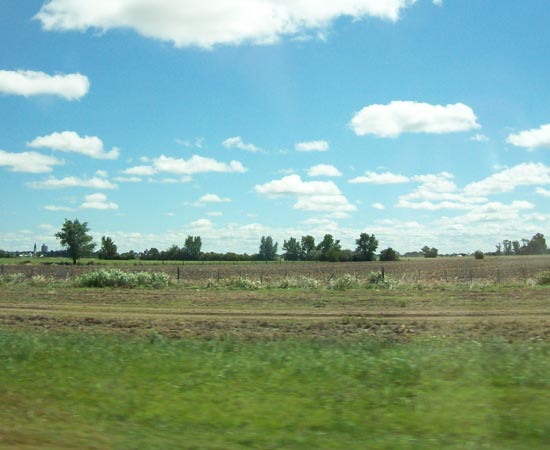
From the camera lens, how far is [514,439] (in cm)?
783

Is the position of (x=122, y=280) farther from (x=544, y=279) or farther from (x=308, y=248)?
(x=308, y=248)

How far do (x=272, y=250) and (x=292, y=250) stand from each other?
4601 millimetres

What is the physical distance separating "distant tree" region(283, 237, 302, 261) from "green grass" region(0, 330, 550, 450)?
5056 inches

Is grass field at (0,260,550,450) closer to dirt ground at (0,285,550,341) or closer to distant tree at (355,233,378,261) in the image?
dirt ground at (0,285,550,341)

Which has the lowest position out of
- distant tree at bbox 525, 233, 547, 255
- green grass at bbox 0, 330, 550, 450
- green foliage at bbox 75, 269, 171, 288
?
green grass at bbox 0, 330, 550, 450

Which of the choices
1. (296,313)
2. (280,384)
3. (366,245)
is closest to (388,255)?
(366,245)

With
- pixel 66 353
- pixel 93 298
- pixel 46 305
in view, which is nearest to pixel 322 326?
pixel 66 353

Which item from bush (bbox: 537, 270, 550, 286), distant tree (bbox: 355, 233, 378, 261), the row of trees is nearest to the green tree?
the row of trees

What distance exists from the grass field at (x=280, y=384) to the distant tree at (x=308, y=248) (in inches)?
4687

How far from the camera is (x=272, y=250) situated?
478 ft

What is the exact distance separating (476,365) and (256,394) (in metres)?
4.06

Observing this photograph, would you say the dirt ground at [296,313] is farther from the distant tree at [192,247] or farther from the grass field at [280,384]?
the distant tree at [192,247]

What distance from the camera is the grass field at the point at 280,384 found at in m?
8.12

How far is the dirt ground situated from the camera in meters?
19.1
